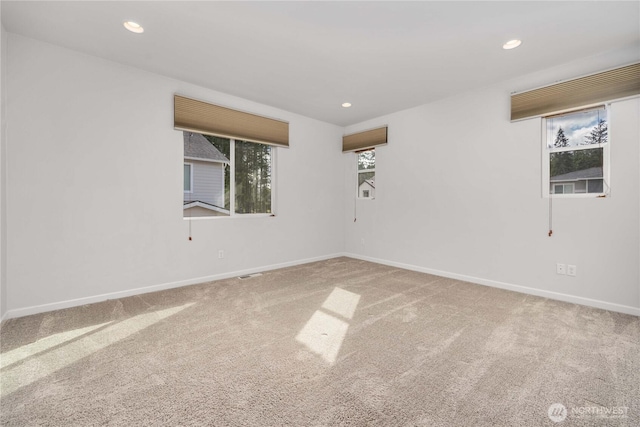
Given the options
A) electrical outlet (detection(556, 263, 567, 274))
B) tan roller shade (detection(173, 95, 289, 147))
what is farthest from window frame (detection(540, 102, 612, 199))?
tan roller shade (detection(173, 95, 289, 147))

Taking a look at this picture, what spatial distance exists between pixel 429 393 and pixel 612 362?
57.2 inches

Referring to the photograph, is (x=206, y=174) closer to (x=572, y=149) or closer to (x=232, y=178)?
(x=232, y=178)

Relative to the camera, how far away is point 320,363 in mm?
1959

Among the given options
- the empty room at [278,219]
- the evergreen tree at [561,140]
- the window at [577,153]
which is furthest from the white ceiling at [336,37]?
the evergreen tree at [561,140]

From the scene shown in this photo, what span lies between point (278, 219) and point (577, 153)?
4107mm

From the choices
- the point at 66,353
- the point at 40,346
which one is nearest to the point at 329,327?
the point at 66,353

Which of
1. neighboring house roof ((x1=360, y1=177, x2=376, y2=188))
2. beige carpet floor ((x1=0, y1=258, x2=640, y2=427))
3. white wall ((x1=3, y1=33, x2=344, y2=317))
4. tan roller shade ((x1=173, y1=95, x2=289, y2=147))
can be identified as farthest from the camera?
neighboring house roof ((x1=360, y1=177, x2=376, y2=188))

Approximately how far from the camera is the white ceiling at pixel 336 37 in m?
2.30

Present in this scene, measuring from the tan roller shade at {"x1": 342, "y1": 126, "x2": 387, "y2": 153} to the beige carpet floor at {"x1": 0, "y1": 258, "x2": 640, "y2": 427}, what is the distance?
300 cm

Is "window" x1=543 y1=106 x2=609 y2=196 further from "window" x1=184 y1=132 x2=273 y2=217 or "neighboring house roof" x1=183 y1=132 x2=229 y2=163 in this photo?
"neighboring house roof" x1=183 y1=132 x2=229 y2=163

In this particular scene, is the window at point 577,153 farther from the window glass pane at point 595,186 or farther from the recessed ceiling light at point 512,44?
the recessed ceiling light at point 512,44

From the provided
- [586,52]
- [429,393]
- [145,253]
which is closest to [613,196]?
[586,52]

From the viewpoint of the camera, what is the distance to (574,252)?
10.4ft

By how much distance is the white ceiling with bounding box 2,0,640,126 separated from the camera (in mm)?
2299
